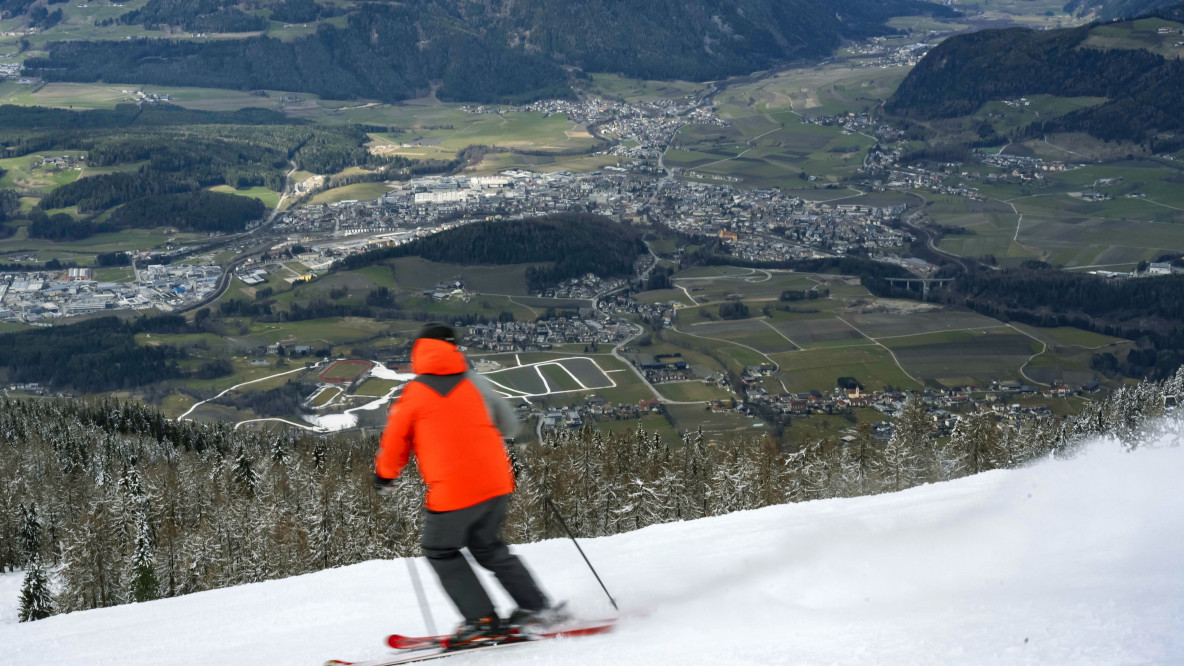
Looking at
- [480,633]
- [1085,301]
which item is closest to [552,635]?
[480,633]

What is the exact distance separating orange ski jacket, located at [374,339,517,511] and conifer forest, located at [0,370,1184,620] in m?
15.1

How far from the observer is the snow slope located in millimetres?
6211

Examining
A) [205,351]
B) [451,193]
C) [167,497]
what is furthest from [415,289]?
[167,497]

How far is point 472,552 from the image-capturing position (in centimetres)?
696

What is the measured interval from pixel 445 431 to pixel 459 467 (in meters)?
0.30

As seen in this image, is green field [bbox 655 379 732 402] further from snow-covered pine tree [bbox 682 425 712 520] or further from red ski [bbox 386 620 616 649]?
red ski [bbox 386 620 616 649]

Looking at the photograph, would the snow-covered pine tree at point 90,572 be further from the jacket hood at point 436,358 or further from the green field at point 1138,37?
the green field at point 1138,37

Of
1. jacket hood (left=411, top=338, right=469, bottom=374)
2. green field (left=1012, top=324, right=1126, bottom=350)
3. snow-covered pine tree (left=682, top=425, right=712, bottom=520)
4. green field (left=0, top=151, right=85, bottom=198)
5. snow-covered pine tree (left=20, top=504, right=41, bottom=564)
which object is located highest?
jacket hood (left=411, top=338, right=469, bottom=374)

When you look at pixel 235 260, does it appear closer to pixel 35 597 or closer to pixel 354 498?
pixel 35 597

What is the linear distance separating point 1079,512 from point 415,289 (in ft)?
248

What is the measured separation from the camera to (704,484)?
994 inches

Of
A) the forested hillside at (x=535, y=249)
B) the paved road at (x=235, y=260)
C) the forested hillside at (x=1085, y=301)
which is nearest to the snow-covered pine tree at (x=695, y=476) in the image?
the forested hillside at (x=1085, y=301)

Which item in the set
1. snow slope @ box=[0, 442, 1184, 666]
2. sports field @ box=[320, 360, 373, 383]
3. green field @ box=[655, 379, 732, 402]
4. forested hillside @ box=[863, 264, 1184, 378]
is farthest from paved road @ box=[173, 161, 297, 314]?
snow slope @ box=[0, 442, 1184, 666]

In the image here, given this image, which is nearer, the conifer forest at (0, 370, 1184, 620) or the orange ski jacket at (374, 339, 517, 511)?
the orange ski jacket at (374, 339, 517, 511)
